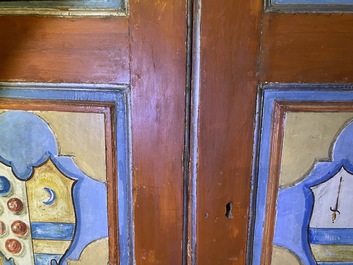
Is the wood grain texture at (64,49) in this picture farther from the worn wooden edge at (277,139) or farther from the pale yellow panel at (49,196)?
the worn wooden edge at (277,139)

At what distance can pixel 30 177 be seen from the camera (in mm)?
844

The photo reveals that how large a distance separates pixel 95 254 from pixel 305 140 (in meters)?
0.48

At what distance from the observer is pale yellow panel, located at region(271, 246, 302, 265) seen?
870 millimetres

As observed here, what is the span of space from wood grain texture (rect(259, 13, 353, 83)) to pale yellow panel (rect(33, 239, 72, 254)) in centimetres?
52

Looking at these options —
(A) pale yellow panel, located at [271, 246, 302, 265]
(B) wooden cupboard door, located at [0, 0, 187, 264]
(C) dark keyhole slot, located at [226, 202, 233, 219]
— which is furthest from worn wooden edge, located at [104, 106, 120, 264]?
(A) pale yellow panel, located at [271, 246, 302, 265]

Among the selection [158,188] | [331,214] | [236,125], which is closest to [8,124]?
[158,188]

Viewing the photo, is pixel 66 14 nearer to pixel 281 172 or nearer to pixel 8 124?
pixel 8 124

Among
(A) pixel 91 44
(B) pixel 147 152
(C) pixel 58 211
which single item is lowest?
(C) pixel 58 211

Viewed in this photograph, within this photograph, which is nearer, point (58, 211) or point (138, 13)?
point (138, 13)

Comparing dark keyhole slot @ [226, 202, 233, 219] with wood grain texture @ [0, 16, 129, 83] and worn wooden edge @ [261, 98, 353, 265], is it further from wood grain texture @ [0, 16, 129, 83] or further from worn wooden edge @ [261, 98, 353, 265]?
wood grain texture @ [0, 16, 129, 83]

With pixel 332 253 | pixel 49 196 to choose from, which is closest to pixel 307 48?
pixel 332 253

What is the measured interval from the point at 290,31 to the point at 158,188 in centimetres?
38

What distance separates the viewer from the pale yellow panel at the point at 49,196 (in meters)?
0.84

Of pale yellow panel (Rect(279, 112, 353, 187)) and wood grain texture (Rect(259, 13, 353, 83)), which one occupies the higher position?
wood grain texture (Rect(259, 13, 353, 83))
